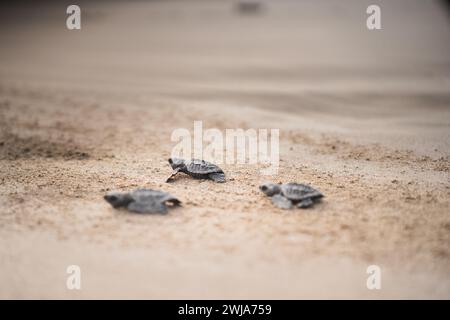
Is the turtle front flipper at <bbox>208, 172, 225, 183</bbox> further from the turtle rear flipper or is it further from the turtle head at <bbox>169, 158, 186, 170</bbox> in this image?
the turtle rear flipper

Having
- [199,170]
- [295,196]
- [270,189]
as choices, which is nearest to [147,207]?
[199,170]

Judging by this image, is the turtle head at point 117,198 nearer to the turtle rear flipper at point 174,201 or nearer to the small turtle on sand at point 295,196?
the turtle rear flipper at point 174,201

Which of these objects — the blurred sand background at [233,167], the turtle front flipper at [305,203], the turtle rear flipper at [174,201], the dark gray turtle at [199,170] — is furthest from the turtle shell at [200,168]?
the turtle front flipper at [305,203]

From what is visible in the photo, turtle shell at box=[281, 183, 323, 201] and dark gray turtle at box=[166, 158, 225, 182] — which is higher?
dark gray turtle at box=[166, 158, 225, 182]

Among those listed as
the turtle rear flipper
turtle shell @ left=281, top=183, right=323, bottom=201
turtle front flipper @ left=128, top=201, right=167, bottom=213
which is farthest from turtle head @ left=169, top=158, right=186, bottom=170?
turtle shell @ left=281, top=183, right=323, bottom=201

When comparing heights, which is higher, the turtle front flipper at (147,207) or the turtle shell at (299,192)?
the turtle shell at (299,192)

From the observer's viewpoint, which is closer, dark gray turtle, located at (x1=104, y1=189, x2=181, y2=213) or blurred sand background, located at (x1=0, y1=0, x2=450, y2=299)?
blurred sand background, located at (x1=0, y1=0, x2=450, y2=299)

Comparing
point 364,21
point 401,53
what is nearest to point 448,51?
point 401,53

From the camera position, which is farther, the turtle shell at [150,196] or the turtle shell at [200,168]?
the turtle shell at [200,168]
